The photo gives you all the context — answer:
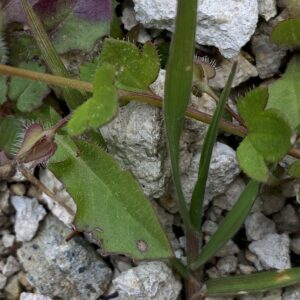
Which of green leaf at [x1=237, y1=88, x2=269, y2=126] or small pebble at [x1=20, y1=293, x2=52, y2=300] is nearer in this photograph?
green leaf at [x1=237, y1=88, x2=269, y2=126]

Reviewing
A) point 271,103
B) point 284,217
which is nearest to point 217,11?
point 271,103

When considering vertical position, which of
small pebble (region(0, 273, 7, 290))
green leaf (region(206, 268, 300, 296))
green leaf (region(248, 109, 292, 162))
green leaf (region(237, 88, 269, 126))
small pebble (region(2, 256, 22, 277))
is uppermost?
green leaf (region(237, 88, 269, 126))

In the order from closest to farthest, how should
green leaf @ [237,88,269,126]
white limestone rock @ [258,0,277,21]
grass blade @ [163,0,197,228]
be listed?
1. grass blade @ [163,0,197,228]
2. green leaf @ [237,88,269,126]
3. white limestone rock @ [258,0,277,21]

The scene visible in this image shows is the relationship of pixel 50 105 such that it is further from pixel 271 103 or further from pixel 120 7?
pixel 271 103

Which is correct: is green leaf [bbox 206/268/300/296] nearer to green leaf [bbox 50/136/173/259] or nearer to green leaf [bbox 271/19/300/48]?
green leaf [bbox 50/136/173/259]

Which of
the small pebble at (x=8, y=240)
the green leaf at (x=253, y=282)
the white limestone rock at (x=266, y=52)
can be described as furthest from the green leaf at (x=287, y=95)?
the small pebble at (x=8, y=240)

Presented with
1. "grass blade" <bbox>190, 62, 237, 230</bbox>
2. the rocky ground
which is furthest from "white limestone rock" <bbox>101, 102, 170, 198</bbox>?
"grass blade" <bbox>190, 62, 237, 230</bbox>
